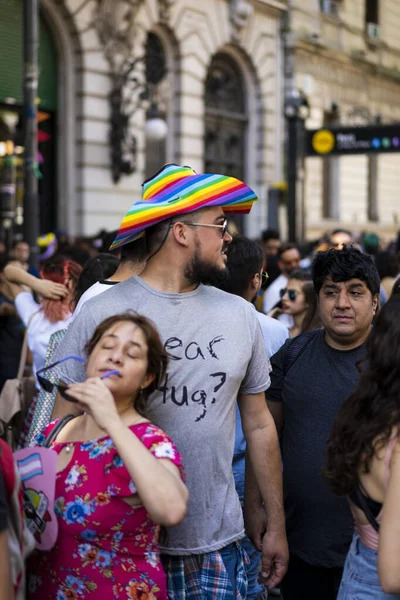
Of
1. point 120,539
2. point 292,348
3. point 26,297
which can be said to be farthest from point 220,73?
point 120,539

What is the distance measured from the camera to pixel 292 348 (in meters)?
4.09

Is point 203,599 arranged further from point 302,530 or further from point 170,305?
point 170,305

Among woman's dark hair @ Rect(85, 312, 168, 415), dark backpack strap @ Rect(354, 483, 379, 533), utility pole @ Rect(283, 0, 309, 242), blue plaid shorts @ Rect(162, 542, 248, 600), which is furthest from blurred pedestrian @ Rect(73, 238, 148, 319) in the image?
utility pole @ Rect(283, 0, 309, 242)

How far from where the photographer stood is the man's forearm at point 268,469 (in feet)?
11.6

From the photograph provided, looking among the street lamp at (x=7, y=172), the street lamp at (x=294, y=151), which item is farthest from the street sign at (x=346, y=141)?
the street lamp at (x=7, y=172)

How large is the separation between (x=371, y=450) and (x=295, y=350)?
4.61 feet

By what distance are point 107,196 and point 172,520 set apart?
1544 cm

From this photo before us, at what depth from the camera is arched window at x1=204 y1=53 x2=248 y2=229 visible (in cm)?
2120

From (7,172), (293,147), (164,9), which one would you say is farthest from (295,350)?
(164,9)

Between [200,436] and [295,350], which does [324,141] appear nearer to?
[295,350]

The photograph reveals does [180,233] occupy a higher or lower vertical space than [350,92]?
lower

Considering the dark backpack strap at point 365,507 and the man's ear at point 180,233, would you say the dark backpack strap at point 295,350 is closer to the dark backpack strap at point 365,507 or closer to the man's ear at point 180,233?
the man's ear at point 180,233

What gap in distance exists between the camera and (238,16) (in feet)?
69.6

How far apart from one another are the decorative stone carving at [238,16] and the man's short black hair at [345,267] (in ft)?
58.7
